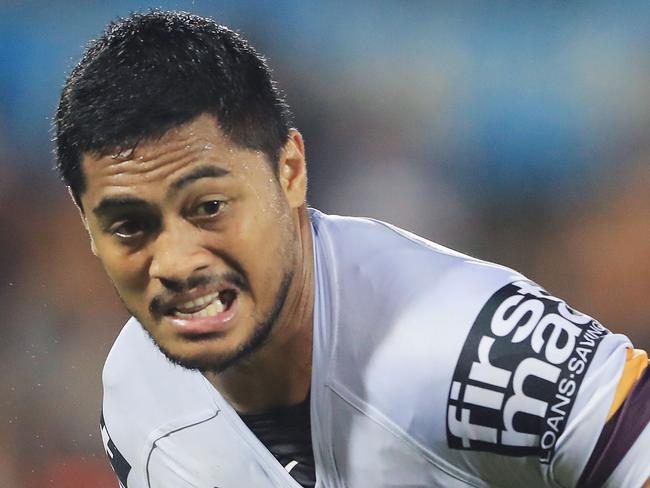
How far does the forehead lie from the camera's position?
3.43 ft

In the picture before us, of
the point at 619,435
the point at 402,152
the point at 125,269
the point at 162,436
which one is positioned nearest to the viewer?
the point at 619,435

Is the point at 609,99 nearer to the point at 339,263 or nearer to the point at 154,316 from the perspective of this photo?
the point at 339,263

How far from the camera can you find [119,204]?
1062mm

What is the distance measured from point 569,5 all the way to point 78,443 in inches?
57.2

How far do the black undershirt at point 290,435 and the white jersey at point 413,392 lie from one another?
0.02 m

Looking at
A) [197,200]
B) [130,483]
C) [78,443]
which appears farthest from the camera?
[78,443]

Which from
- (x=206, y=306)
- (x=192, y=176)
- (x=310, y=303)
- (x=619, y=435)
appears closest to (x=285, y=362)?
(x=310, y=303)

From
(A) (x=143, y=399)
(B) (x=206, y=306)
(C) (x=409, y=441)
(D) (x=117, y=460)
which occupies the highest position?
(B) (x=206, y=306)

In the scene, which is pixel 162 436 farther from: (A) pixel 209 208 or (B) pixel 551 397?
(B) pixel 551 397

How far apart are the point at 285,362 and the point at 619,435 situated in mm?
413

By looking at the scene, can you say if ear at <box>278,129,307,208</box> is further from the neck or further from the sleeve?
the sleeve

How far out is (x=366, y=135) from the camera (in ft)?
7.47

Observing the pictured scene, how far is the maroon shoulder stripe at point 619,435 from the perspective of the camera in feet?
3.23

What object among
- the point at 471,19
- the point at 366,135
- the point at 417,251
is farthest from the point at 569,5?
the point at 417,251
